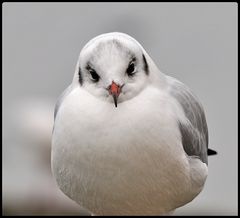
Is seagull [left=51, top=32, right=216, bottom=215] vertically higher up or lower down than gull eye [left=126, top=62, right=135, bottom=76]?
lower down

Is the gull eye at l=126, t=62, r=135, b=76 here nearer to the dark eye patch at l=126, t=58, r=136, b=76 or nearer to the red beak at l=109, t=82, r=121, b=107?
the dark eye patch at l=126, t=58, r=136, b=76

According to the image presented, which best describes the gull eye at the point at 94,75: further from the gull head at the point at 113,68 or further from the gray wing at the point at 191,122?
the gray wing at the point at 191,122

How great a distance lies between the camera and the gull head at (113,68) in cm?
370

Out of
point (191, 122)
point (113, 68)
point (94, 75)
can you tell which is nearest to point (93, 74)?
point (94, 75)

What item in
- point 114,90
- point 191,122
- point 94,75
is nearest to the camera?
point 114,90

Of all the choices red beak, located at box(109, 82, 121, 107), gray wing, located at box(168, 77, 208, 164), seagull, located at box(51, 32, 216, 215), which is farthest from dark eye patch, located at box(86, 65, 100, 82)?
gray wing, located at box(168, 77, 208, 164)

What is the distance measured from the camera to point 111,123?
383cm

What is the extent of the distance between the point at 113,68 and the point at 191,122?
2.27 feet

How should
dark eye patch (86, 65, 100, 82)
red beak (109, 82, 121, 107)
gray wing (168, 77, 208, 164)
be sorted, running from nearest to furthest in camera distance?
1. red beak (109, 82, 121, 107)
2. dark eye patch (86, 65, 100, 82)
3. gray wing (168, 77, 208, 164)

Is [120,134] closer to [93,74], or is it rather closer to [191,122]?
[93,74]

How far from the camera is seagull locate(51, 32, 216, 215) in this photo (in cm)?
376

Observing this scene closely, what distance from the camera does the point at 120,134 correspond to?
383cm

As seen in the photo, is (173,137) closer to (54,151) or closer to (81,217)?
(54,151)

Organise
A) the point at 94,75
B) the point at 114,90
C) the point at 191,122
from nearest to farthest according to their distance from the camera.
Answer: the point at 114,90
the point at 94,75
the point at 191,122
